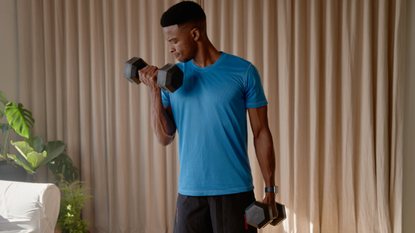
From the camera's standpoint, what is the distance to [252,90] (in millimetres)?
1088

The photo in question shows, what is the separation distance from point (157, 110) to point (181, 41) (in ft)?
0.81

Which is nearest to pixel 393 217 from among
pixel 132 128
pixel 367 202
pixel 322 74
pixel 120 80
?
pixel 367 202

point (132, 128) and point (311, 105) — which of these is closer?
point (311, 105)

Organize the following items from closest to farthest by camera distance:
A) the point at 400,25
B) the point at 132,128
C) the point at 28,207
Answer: the point at 28,207 < the point at 400,25 < the point at 132,128

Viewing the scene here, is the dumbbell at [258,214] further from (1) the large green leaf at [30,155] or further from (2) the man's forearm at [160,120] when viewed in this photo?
(1) the large green leaf at [30,155]

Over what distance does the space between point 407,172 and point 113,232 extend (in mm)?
2523

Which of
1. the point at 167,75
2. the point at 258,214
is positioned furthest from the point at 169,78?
the point at 258,214

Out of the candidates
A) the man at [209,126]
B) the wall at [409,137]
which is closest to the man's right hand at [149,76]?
the man at [209,126]

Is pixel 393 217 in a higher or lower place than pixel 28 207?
lower

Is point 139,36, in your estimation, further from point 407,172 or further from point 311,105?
point 407,172

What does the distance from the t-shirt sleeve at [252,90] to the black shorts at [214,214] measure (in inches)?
12.1

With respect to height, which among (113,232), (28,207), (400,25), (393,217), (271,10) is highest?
(271,10)

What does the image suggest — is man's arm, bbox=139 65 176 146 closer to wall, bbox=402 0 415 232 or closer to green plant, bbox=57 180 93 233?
green plant, bbox=57 180 93 233

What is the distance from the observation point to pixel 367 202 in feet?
7.98
